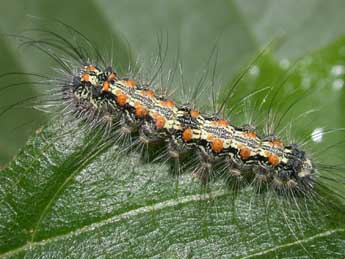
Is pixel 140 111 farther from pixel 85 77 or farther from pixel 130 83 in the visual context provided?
pixel 85 77

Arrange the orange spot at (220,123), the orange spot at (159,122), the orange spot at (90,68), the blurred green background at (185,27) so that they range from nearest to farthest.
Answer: the orange spot at (159,122) → the orange spot at (220,123) → the orange spot at (90,68) → the blurred green background at (185,27)

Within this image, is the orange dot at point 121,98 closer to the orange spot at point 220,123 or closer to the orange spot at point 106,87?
the orange spot at point 106,87

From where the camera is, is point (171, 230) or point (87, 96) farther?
point (87, 96)

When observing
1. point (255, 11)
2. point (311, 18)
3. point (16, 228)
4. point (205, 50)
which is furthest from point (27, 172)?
point (311, 18)

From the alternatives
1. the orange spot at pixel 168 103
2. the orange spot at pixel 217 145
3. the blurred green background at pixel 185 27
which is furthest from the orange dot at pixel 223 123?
the blurred green background at pixel 185 27

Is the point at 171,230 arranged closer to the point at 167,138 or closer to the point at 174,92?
the point at 167,138

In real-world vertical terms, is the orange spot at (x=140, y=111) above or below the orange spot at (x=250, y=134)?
above
